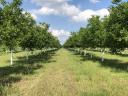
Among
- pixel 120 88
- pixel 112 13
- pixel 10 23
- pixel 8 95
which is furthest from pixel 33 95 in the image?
pixel 112 13

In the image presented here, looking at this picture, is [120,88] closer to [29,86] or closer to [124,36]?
[29,86]

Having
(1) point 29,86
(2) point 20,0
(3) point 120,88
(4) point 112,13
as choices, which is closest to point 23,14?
(2) point 20,0

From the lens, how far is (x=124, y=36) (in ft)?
90.3

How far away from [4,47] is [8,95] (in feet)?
47.7

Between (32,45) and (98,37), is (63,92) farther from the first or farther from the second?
(32,45)

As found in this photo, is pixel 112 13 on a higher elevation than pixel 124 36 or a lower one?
higher

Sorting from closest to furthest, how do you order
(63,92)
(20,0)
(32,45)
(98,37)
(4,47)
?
(63,92), (4,47), (20,0), (98,37), (32,45)

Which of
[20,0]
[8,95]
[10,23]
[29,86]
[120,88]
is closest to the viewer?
[8,95]

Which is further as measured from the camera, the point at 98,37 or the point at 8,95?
the point at 98,37

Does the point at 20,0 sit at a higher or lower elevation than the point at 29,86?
higher

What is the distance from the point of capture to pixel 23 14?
31875mm

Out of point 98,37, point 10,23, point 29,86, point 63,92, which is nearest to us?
point 63,92

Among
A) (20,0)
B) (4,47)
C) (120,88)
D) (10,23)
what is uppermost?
(20,0)

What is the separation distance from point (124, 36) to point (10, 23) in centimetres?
1036
